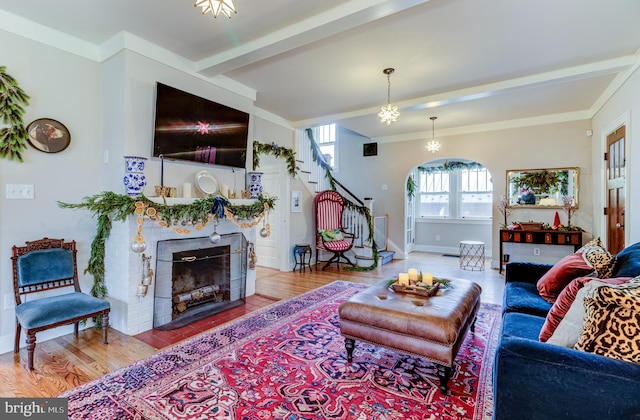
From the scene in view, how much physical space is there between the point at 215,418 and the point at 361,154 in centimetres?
639

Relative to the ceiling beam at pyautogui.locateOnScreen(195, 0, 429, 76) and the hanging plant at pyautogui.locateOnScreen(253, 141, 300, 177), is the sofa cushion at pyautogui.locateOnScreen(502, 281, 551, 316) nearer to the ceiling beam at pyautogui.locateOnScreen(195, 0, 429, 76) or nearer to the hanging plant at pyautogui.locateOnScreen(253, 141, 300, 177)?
the ceiling beam at pyautogui.locateOnScreen(195, 0, 429, 76)

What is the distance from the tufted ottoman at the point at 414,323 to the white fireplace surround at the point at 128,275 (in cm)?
201

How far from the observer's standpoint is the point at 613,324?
119 centimetres

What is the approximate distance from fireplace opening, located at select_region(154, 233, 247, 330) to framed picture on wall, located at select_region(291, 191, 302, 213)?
1843 mm

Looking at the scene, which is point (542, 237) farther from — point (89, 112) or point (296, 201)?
point (89, 112)

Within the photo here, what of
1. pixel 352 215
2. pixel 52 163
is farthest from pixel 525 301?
pixel 352 215

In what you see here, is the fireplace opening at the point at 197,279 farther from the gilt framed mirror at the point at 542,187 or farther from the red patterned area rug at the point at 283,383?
the gilt framed mirror at the point at 542,187

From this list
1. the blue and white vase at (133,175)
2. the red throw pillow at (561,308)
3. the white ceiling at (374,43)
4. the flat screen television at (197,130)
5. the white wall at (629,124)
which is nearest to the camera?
the red throw pillow at (561,308)

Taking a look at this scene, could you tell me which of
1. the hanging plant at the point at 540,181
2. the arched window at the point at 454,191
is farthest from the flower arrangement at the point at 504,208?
the arched window at the point at 454,191

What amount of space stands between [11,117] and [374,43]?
325 cm

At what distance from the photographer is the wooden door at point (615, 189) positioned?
3.82 m

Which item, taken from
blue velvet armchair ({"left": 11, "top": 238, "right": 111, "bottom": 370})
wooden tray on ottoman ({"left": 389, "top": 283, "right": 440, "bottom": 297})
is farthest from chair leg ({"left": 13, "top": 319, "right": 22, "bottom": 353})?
wooden tray on ottoman ({"left": 389, "top": 283, "right": 440, "bottom": 297})

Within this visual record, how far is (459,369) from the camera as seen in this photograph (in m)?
2.32

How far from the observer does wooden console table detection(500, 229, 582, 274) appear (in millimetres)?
5066
